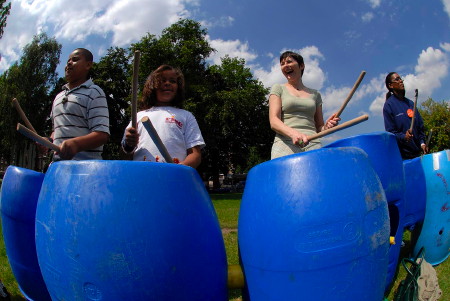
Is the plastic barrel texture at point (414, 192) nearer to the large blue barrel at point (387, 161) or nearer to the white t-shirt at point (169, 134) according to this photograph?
the large blue barrel at point (387, 161)

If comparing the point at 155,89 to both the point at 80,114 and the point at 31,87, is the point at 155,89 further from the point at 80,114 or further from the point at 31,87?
the point at 31,87

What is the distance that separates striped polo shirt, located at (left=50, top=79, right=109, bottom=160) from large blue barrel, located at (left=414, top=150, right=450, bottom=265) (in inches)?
98.3

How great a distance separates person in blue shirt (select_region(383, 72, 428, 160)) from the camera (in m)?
3.41

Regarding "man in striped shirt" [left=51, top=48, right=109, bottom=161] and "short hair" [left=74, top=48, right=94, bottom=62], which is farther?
"short hair" [left=74, top=48, right=94, bottom=62]

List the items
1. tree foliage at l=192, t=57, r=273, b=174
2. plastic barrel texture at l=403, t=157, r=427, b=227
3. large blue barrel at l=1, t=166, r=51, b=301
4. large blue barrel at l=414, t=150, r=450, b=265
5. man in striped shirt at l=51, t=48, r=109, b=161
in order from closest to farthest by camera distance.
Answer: large blue barrel at l=1, t=166, r=51, b=301, man in striped shirt at l=51, t=48, r=109, b=161, plastic barrel texture at l=403, t=157, r=427, b=227, large blue barrel at l=414, t=150, r=450, b=265, tree foliage at l=192, t=57, r=273, b=174

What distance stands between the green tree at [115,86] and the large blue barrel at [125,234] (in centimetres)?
2024

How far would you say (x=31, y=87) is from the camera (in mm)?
23953

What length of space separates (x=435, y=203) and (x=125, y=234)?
264 centimetres

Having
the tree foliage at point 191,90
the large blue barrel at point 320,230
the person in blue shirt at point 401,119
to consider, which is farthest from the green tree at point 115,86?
the large blue barrel at point 320,230

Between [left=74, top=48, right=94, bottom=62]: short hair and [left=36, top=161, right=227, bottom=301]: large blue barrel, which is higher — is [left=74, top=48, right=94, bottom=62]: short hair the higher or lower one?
the higher one

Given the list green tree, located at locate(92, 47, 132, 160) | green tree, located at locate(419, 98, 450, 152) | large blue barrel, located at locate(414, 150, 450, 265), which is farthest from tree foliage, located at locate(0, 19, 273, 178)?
large blue barrel, located at locate(414, 150, 450, 265)

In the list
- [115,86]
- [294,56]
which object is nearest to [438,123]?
[115,86]

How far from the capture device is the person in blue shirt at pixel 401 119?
3.41 m

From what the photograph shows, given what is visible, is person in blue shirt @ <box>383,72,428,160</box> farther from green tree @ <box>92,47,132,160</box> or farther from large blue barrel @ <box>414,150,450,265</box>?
green tree @ <box>92,47,132,160</box>
